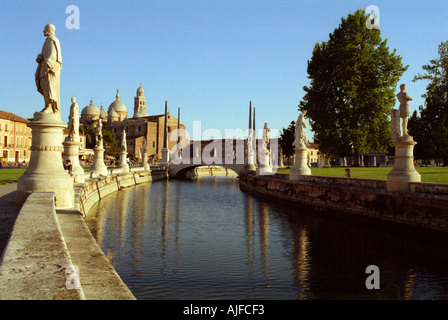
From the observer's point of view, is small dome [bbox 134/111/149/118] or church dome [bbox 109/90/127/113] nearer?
small dome [bbox 134/111/149/118]

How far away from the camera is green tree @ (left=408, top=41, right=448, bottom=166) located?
98.5 feet

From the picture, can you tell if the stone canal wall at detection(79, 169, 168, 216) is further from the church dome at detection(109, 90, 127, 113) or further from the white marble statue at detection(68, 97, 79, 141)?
the church dome at detection(109, 90, 127, 113)

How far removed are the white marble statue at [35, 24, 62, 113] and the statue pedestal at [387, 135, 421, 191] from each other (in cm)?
1178

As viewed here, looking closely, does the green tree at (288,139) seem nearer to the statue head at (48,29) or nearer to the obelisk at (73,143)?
the obelisk at (73,143)

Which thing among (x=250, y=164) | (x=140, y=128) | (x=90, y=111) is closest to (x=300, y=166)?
(x=250, y=164)

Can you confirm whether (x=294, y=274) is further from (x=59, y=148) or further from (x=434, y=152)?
(x=434, y=152)

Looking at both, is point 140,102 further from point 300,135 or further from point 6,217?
point 6,217

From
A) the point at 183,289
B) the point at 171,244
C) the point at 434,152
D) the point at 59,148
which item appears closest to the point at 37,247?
the point at 183,289

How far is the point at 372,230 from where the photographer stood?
1481cm

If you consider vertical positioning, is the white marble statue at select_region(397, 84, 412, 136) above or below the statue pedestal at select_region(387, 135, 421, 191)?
above

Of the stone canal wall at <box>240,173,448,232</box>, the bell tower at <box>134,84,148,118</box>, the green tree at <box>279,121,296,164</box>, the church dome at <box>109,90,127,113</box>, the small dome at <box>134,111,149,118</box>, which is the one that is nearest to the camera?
the stone canal wall at <box>240,173,448,232</box>

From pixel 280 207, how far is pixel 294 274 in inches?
543

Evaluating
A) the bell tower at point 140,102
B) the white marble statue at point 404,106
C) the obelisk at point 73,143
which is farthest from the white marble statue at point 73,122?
the bell tower at point 140,102

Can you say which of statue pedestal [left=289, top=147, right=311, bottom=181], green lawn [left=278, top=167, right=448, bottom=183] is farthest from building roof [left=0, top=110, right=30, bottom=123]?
statue pedestal [left=289, top=147, right=311, bottom=181]
